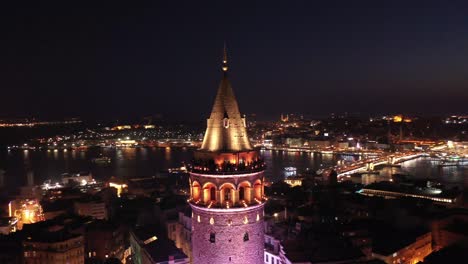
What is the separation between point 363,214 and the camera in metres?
25.2

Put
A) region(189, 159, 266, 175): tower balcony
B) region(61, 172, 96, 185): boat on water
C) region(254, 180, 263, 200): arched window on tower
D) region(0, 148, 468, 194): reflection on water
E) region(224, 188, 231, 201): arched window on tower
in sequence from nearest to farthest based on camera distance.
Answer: region(189, 159, 266, 175): tower balcony → region(224, 188, 231, 201): arched window on tower → region(254, 180, 263, 200): arched window on tower → region(61, 172, 96, 185): boat on water → region(0, 148, 468, 194): reflection on water

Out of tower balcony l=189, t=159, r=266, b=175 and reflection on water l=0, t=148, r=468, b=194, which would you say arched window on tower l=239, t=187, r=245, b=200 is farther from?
reflection on water l=0, t=148, r=468, b=194

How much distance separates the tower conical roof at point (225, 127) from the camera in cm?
634

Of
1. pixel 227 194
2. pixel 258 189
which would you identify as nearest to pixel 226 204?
pixel 227 194

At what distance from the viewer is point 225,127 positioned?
20.8 feet

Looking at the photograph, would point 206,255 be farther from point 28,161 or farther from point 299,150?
point 299,150

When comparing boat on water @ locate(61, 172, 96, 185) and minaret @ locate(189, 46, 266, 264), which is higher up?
minaret @ locate(189, 46, 266, 264)

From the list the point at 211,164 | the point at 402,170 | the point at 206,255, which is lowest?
the point at 402,170

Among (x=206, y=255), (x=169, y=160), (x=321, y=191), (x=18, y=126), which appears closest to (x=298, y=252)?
(x=206, y=255)

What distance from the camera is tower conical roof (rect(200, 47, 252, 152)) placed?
6.34 meters

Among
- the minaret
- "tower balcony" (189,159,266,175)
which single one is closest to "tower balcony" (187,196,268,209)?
the minaret

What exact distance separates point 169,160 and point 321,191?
134 feet

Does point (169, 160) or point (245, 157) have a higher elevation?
point (245, 157)

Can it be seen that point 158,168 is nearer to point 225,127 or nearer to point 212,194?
point 212,194
